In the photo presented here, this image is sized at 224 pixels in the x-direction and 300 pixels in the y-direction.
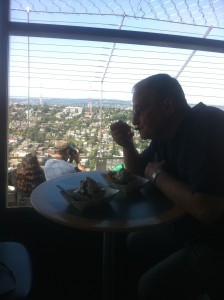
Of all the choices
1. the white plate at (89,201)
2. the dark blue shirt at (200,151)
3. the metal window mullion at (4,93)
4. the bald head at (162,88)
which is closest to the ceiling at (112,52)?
the metal window mullion at (4,93)

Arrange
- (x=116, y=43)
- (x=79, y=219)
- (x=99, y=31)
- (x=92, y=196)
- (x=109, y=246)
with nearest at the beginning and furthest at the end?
(x=79, y=219), (x=92, y=196), (x=109, y=246), (x=99, y=31), (x=116, y=43)

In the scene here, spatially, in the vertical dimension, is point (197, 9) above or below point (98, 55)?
above

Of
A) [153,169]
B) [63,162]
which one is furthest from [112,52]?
[153,169]

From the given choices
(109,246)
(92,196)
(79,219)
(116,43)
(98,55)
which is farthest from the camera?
(98,55)

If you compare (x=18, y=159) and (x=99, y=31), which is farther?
(x=18, y=159)

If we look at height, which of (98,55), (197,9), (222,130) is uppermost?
(197,9)

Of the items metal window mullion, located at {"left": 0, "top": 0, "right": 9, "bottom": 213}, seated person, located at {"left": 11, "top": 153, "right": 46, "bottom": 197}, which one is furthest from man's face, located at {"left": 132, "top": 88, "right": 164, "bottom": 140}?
seated person, located at {"left": 11, "top": 153, "right": 46, "bottom": 197}

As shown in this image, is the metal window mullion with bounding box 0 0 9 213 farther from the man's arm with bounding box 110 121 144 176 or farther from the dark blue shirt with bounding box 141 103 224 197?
the dark blue shirt with bounding box 141 103 224 197

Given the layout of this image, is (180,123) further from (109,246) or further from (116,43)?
(116,43)

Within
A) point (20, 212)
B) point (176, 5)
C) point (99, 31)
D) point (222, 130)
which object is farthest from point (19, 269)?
point (176, 5)
